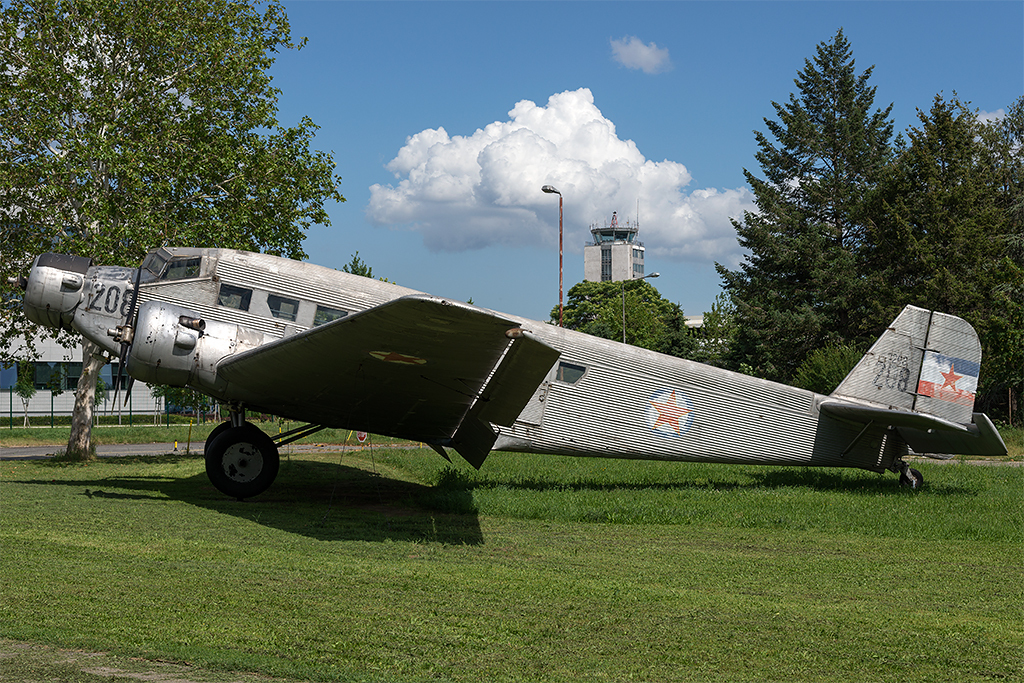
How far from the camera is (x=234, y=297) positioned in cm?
1121

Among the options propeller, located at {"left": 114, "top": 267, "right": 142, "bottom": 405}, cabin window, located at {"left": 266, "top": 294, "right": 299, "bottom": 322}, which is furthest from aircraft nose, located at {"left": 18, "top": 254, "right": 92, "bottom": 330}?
cabin window, located at {"left": 266, "top": 294, "right": 299, "bottom": 322}

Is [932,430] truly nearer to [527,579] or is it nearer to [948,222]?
[527,579]

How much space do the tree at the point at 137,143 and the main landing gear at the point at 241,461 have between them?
8127mm

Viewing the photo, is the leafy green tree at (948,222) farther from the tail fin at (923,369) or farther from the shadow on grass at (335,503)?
the shadow on grass at (335,503)

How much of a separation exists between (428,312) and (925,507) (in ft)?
27.9

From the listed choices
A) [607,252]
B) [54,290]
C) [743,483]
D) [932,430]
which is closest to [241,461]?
[54,290]

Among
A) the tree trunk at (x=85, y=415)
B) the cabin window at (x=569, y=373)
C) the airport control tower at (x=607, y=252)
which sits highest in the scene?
the airport control tower at (x=607, y=252)

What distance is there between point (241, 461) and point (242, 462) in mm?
20

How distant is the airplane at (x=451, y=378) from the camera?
28.1 feet

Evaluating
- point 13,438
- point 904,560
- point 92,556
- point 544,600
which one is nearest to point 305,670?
point 544,600

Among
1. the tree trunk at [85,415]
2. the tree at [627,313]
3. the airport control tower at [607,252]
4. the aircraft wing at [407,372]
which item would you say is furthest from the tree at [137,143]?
the airport control tower at [607,252]

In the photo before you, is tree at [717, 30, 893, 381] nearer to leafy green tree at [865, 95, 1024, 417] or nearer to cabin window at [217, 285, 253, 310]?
leafy green tree at [865, 95, 1024, 417]

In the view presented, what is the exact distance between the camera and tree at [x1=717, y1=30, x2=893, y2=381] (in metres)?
38.1

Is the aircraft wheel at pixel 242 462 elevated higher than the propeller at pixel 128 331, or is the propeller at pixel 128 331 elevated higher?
the propeller at pixel 128 331
